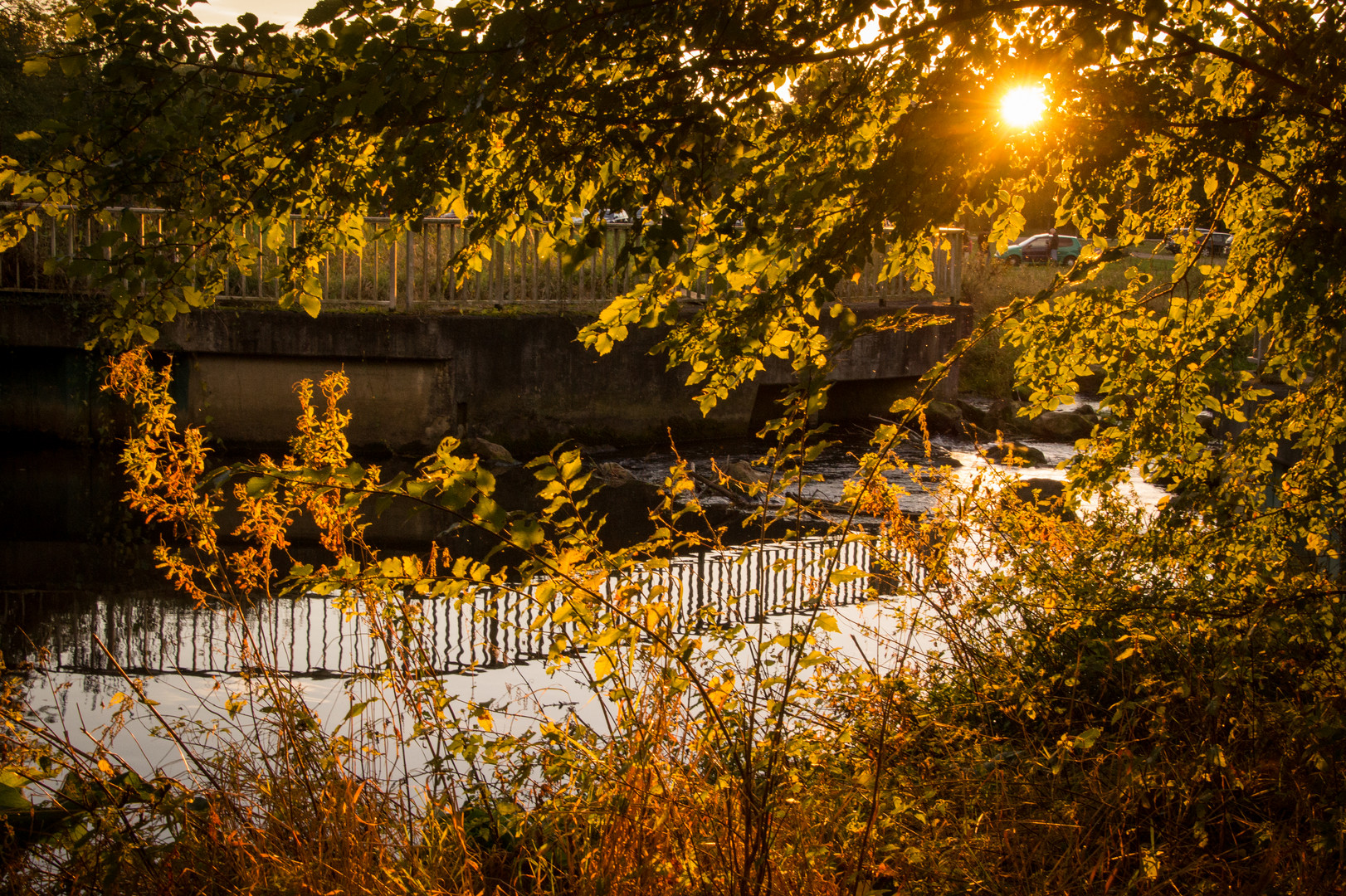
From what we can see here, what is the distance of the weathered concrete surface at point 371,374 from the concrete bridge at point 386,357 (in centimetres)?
1

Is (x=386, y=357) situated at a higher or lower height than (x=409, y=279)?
lower

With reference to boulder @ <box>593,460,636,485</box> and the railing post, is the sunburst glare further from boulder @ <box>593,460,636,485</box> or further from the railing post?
the railing post

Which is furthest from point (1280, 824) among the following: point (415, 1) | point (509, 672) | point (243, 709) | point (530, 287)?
point (530, 287)

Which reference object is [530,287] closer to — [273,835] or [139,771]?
[139,771]

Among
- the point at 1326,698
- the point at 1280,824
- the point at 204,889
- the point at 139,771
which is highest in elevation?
the point at 1326,698

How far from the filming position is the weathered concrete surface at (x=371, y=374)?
38.3ft

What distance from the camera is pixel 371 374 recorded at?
12086 millimetres

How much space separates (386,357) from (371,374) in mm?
271

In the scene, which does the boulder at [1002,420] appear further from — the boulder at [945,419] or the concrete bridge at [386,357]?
the concrete bridge at [386,357]

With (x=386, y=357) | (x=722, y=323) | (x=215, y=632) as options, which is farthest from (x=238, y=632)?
(x=386, y=357)

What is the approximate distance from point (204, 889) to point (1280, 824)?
9.70ft

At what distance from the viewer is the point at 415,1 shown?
9.38 feet

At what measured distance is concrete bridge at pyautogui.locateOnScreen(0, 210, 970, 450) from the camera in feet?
38.3

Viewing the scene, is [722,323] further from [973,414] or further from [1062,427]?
[973,414]
